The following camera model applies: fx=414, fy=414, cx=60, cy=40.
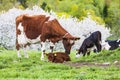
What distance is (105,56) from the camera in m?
21.7

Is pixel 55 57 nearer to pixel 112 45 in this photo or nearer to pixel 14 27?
pixel 112 45

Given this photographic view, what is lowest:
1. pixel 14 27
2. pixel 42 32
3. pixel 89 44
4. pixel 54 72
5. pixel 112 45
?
pixel 54 72

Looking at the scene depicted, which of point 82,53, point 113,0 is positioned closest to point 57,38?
point 82,53

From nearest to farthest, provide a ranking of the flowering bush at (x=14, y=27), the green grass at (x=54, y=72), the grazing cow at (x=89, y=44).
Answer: the green grass at (x=54, y=72) < the grazing cow at (x=89, y=44) < the flowering bush at (x=14, y=27)

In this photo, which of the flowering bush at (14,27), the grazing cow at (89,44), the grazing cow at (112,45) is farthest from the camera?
the flowering bush at (14,27)

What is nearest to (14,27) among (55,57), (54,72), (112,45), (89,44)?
(112,45)

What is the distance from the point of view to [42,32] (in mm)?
21781

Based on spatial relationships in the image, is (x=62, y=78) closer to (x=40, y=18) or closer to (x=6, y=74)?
(x=6, y=74)

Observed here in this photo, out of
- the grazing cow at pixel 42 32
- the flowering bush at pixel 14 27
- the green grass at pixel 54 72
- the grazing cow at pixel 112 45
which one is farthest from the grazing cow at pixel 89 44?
the flowering bush at pixel 14 27

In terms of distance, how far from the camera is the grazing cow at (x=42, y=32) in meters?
21.8

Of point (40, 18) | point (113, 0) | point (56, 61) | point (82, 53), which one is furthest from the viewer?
point (82, 53)

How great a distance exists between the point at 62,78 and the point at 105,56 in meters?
9.11

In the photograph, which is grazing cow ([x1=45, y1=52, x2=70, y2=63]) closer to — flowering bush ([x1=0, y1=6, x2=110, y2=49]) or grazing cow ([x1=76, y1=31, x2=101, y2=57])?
grazing cow ([x1=76, y1=31, x2=101, y2=57])

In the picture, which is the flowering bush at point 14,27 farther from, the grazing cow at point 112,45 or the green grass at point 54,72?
the green grass at point 54,72
